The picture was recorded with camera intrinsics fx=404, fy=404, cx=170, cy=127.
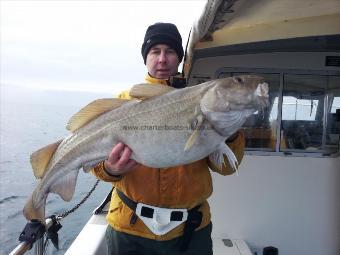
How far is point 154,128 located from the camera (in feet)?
8.64

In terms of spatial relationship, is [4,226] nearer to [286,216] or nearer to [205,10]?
[286,216]

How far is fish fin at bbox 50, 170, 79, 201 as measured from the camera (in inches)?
117

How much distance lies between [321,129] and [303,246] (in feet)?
5.66

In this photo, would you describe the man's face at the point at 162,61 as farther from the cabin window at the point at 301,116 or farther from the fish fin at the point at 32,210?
the cabin window at the point at 301,116

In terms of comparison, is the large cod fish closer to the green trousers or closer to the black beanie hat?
the green trousers

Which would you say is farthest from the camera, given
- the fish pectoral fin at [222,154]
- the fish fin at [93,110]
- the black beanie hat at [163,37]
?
the black beanie hat at [163,37]

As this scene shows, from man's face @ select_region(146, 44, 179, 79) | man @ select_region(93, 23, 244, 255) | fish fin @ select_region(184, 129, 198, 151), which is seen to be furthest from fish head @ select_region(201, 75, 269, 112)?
man's face @ select_region(146, 44, 179, 79)

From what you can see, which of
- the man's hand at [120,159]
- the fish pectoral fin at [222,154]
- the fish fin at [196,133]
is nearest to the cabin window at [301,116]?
the fish pectoral fin at [222,154]

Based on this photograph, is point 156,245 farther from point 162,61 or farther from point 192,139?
point 162,61

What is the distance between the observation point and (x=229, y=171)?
3.05 metres

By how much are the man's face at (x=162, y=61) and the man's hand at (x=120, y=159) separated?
0.76 metres

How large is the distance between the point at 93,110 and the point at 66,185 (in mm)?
589

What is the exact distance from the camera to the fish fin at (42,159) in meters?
3.00

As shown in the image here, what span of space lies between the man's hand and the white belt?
1.24 feet
